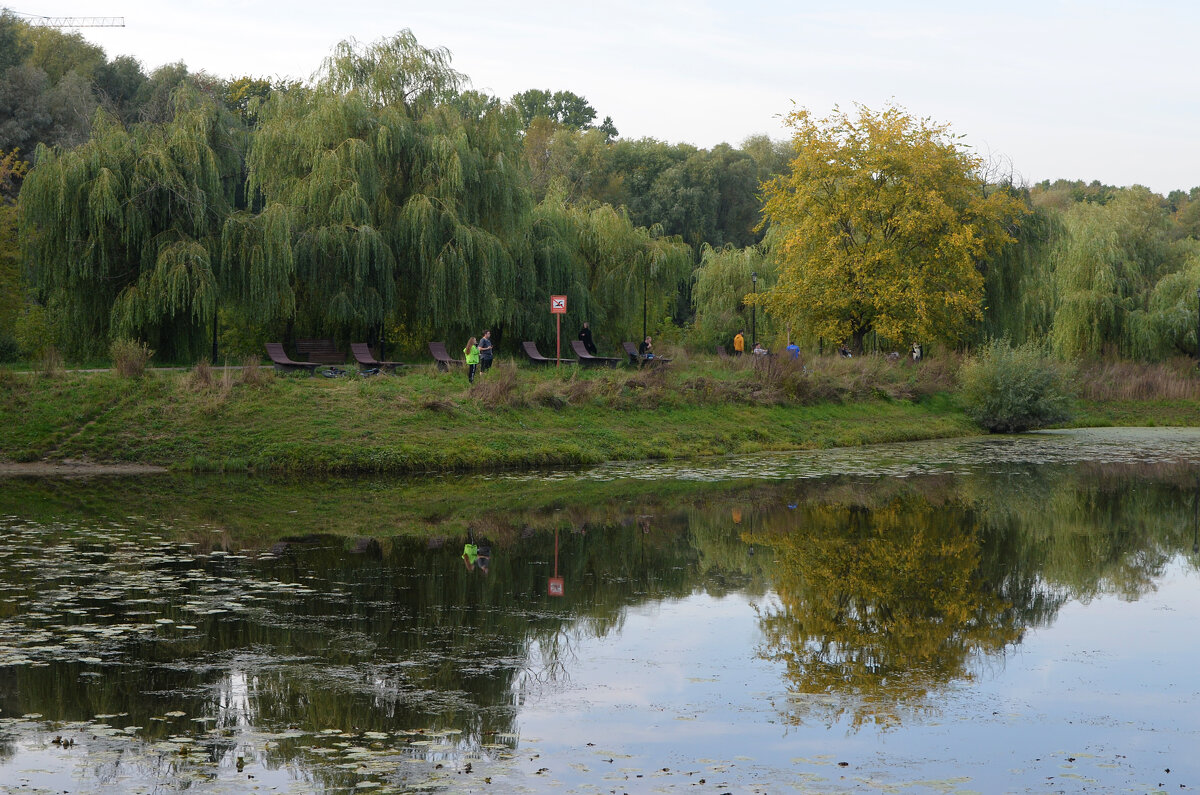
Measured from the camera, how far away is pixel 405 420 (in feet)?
80.5

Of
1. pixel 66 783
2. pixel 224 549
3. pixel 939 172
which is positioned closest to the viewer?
pixel 66 783

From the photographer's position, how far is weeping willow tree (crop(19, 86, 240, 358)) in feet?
88.7

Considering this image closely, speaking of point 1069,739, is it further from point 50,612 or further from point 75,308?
point 75,308

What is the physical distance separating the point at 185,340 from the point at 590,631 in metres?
21.6

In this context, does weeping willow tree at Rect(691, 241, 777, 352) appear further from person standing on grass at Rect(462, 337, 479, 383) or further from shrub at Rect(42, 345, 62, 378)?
shrub at Rect(42, 345, 62, 378)

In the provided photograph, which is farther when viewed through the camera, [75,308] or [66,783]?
[75,308]

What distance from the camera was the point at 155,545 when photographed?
14.1 metres

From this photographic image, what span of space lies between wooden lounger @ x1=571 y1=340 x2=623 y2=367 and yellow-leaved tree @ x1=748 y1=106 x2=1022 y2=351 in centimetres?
862

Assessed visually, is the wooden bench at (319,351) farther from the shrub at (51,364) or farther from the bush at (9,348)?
the bush at (9,348)

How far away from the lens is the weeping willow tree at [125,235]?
1064 inches

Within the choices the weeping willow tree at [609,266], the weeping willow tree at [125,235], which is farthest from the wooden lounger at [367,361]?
the weeping willow tree at [609,266]

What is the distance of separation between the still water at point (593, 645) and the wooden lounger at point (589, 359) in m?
16.6

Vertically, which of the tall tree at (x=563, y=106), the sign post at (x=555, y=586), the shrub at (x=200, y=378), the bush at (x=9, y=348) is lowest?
the sign post at (x=555, y=586)

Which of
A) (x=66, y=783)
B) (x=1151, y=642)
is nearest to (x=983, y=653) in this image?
(x=1151, y=642)
